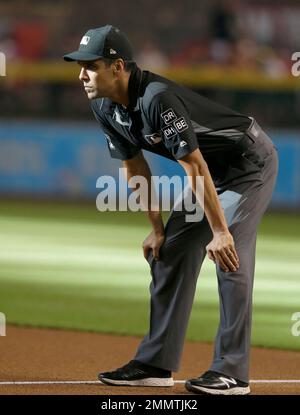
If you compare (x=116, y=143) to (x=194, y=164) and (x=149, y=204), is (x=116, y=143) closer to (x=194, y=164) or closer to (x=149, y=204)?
(x=149, y=204)

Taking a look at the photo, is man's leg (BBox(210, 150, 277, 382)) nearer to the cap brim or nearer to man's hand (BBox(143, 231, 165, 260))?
man's hand (BBox(143, 231, 165, 260))

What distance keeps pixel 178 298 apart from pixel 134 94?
1.17 meters

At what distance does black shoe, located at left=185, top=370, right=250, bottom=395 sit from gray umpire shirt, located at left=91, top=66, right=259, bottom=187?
1060 mm

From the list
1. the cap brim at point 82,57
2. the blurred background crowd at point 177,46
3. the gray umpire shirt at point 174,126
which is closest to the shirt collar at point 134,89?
the gray umpire shirt at point 174,126

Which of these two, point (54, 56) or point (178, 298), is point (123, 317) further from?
point (54, 56)

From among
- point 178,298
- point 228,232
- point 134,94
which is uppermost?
point 134,94

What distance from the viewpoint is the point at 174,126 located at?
5.38 meters

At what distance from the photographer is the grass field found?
862cm

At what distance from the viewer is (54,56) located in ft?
70.0

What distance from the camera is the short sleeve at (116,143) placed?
233 inches

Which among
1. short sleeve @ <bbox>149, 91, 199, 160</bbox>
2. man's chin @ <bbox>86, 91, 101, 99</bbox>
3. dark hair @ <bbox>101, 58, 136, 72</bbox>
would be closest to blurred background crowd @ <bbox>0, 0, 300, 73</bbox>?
dark hair @ <bbox>101, 58, 136, 72</bbox>

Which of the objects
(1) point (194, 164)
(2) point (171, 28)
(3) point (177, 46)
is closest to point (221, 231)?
(1) point (194, 164)
